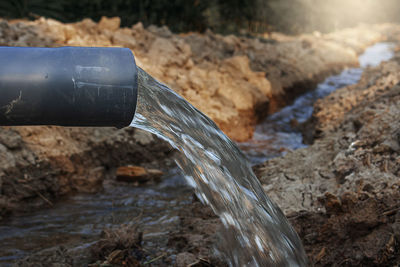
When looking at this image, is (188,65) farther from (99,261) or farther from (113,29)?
(99,261)

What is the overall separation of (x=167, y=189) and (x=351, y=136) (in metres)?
1.89

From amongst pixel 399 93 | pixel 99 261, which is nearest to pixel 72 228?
pixel 99 261

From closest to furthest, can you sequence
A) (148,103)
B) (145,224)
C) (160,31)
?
(148,103)
(145,224)
(160,31)

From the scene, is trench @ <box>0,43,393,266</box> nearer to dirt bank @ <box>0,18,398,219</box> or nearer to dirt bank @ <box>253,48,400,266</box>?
dirt bank @ <box>0,18,398,219</box>

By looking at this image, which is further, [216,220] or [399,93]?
[399,93]

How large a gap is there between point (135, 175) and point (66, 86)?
3.25m

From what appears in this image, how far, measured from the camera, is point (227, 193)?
2.32 metres

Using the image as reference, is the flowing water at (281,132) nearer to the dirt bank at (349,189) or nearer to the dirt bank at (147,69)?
the dirt bank at (147,69)

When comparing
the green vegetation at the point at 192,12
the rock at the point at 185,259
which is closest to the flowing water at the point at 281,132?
the rock at the point at 185,259

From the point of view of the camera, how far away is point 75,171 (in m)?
4.68

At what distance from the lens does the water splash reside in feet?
7.36

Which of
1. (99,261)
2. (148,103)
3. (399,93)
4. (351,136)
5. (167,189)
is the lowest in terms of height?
(167,189)

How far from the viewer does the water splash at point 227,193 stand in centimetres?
224

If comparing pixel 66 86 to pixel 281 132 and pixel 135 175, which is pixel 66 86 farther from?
pixel 281 132
